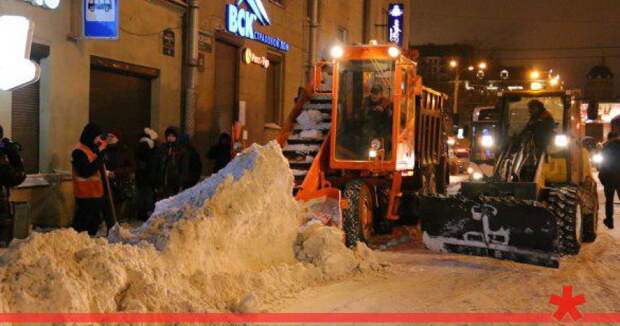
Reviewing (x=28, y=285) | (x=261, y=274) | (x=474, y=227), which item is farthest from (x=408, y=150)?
(x=28, y=285)

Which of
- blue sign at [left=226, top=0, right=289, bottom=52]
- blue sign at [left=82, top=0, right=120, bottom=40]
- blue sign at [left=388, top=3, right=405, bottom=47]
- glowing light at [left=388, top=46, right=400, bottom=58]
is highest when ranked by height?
blue sign at [left=388, top=3, right=405, bottom=47]

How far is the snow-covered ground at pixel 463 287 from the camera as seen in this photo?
689 cm

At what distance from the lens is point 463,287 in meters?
7.78

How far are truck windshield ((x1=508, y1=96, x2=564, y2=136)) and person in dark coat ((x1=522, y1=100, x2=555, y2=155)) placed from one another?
0.69 meters

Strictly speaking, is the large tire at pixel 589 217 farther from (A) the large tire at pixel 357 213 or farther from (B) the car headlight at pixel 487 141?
(A) the large tire at pixel 357 213

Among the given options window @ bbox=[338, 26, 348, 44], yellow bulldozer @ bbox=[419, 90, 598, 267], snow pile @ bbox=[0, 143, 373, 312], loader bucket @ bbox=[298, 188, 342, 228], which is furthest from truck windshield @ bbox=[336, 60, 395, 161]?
window @ bbox=[338, 26, 348, 44]

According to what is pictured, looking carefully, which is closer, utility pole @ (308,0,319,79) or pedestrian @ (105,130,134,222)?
pedestrian @ (105,130,134,222)

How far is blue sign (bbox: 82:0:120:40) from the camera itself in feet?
38.0

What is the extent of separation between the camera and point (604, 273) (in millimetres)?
8773


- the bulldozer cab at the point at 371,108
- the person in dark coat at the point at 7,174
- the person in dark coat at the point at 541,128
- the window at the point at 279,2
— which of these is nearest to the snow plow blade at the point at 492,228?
the bulldozer cab at the point at 371,108

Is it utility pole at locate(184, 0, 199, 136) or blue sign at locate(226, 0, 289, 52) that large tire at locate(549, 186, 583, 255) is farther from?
blue sign at locate(226, 0, 289, 52)

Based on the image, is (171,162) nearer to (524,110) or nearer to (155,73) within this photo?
(155,73)

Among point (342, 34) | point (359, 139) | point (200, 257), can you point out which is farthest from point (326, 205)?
point (342, 34)

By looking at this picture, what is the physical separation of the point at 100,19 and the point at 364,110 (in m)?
4.59
